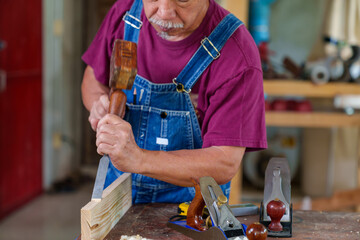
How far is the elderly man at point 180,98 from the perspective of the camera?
159 cm

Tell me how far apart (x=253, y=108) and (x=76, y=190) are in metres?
4.20

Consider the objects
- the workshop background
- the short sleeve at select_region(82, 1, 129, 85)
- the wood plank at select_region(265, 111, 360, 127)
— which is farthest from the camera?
the workshop background

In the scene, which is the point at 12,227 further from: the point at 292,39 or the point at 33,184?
the point at 292,39

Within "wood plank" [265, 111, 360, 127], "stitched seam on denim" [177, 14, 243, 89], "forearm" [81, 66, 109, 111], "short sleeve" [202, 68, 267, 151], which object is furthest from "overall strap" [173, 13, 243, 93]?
"wood plank" [265, 111, 360, 127]

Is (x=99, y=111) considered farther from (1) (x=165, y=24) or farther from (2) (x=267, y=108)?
(2) (x=267, y=108)

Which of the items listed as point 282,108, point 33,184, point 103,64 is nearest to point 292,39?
point 282,108

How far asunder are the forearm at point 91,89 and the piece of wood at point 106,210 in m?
0.40

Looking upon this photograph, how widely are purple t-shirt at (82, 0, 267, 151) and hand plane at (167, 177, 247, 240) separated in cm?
23

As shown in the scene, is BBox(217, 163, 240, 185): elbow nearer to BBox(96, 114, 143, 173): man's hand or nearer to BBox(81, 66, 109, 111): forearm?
BBox(96, 114, 143, 173): man's hand

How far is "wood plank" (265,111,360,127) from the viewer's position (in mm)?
3852

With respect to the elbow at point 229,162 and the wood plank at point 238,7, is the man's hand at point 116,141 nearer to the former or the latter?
the elbow at point 229,162

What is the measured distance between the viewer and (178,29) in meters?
1.70

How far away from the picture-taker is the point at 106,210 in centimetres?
147

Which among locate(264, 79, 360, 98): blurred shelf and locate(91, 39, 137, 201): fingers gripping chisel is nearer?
locate(91, 39, 137, 201): fingers gripping chisel
